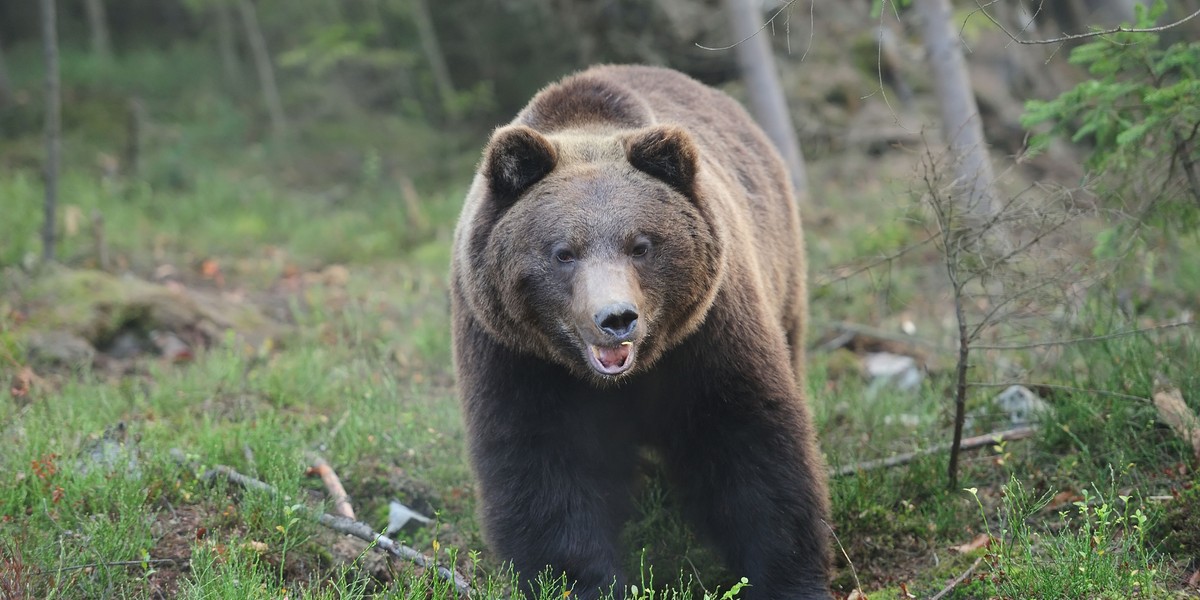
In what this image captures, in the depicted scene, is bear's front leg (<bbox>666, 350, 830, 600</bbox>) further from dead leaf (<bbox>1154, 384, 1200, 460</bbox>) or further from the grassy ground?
dead leaf (<bbox>1154, 384, 1200, 460</bbox>)

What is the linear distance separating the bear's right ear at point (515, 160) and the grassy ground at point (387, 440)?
1691 mm

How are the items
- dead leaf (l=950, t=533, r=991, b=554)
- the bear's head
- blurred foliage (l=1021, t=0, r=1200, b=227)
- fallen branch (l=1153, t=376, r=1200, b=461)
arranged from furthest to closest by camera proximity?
blurred foliage (l=1021, t=0, r=1200, b=227), fallen branch (l=1153, t=376, r=1200, b=461), dead leaf (l=950, t=533, r=991, b=554), the bear's head

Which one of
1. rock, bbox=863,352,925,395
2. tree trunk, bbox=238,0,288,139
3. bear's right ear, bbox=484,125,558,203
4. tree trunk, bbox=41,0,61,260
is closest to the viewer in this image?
bear's right ear, bbox=484,125,558,203

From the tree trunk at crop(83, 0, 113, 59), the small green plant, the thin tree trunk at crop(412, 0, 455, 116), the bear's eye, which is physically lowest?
the small green plant

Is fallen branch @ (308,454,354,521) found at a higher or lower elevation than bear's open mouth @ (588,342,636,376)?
lower

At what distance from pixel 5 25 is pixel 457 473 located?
21372mm

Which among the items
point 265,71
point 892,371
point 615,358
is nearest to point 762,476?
point 615,358

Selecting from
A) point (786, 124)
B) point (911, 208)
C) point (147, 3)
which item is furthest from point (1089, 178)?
point (147, 3)

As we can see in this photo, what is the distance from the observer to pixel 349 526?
516 centimetres

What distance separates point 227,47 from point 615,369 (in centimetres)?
1844

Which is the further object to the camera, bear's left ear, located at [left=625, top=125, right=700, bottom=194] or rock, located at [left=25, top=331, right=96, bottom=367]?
rock, located at [left=25, top=331, right=96, bottom=367]

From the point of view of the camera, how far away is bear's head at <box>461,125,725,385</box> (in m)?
4.29

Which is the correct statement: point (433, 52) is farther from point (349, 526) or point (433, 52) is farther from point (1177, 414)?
point (1177, 414)

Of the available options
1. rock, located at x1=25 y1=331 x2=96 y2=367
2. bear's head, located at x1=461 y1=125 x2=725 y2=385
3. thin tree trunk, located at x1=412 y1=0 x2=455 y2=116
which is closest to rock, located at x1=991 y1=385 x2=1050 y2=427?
bear's head, located at x1=461 y1=125 x2=725 y2=385
